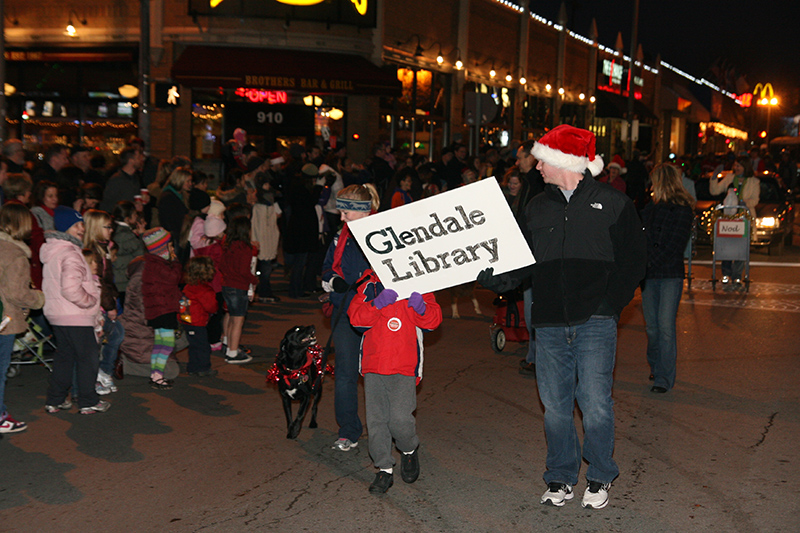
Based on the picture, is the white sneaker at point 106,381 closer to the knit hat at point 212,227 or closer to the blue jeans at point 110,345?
the blue jeans at point 110,345

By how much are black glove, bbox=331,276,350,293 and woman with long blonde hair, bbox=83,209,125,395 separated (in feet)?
9.74

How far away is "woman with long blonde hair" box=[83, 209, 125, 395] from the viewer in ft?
25.7

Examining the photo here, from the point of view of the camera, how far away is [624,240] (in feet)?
16.6

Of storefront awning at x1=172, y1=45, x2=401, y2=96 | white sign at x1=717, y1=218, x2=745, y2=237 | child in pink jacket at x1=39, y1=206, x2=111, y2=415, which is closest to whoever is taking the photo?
child in pink jacket at x1=39, y1=206, x2=111, y2=415

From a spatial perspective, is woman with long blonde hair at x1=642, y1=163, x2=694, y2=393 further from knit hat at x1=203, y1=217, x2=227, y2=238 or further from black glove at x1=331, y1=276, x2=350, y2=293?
knit hat at x1=203, y1=217, x2=227, y2=238

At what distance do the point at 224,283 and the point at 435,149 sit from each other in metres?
19.5

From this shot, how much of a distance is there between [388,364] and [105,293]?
3.53 m

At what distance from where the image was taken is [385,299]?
526 centimetres

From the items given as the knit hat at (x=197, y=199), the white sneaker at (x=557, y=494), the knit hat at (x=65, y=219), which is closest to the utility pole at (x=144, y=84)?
the knit hat at (x=197, y=199)

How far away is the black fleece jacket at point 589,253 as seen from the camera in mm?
5031

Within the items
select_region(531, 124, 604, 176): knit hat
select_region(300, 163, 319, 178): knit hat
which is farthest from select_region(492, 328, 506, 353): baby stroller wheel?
select_region(300, 163, 319, 178): knit hat

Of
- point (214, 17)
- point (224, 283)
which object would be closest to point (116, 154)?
point (214, 17)

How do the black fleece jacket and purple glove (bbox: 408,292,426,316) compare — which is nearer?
the black fleece jacket

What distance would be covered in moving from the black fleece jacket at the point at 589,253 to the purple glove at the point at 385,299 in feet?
3.06
